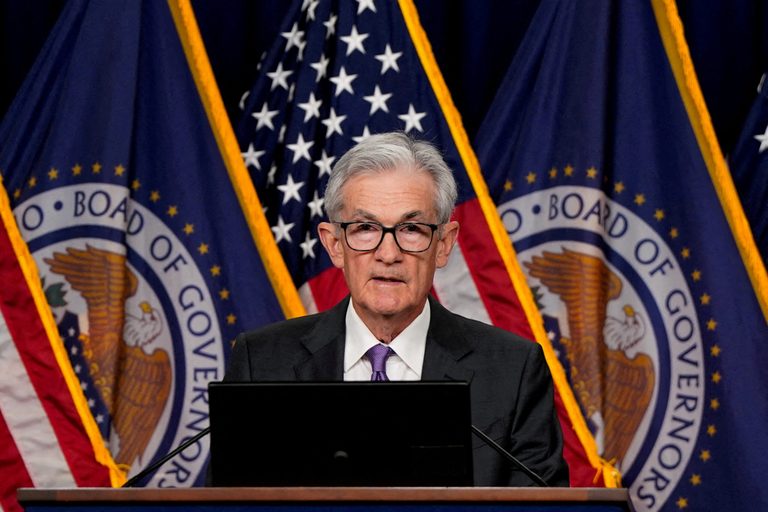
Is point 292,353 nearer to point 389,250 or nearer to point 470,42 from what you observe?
point 389,250

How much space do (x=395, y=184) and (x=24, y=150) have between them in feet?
6.00

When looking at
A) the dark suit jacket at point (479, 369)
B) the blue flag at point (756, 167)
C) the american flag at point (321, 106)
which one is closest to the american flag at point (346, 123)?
the american flag at point (321, 106)

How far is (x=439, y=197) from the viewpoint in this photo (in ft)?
7.59

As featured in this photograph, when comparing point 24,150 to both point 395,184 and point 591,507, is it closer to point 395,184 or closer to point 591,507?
point 395,184

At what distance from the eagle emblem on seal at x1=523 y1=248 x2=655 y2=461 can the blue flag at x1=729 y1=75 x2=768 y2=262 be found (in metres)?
0.48

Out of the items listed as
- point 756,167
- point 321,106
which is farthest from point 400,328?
point 756,167

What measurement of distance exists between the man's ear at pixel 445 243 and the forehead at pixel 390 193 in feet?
0.23

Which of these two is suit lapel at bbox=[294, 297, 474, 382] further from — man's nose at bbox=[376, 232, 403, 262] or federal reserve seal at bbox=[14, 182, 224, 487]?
federal reserve seal at bbox=[14, 182, 224, 487]

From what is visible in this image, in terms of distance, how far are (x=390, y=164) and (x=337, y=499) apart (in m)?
0.93

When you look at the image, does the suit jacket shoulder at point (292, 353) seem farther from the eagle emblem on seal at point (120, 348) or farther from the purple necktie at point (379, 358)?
the eagle emblem on seal at point (120, 348)

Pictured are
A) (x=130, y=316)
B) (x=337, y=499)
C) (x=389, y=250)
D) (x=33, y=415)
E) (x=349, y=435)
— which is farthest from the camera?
(x=130, y=316)

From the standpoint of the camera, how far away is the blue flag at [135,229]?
360 centimetres

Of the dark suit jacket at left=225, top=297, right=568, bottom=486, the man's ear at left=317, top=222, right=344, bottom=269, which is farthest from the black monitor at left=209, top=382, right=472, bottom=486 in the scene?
the man's ear at left=317, top=222, right=344, bottom=269

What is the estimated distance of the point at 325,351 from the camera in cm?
232
